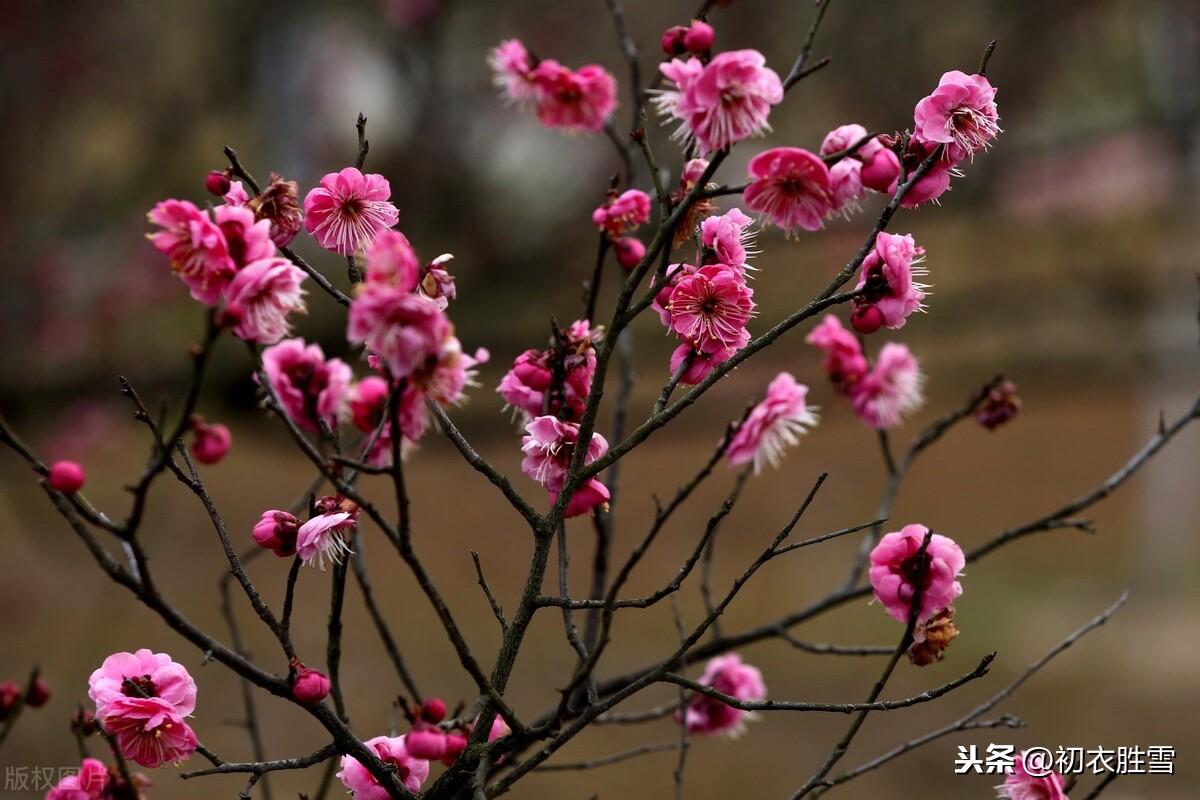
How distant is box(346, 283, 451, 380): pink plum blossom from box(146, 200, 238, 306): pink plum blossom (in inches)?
5.2

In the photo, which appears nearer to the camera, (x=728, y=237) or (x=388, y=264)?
(x=388, y=264)

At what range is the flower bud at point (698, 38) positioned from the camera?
86 cm

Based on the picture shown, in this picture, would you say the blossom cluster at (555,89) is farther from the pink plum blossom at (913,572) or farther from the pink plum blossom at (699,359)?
the pink plum blossom at (913,572)

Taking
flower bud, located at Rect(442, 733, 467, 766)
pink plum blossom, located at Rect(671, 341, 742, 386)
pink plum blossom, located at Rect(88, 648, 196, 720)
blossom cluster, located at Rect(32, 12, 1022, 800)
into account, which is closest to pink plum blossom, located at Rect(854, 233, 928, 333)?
blossom cluster, located at Rect(32, 12, 1022, 800)

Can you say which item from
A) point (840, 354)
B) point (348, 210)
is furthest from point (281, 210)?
point (840, 354)

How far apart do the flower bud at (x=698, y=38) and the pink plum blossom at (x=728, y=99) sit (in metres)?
0.10

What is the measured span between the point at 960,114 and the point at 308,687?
604 mm

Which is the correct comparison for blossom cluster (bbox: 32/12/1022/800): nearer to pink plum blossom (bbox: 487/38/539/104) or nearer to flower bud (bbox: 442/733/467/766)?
flower bud (bbox: 442/733/467/766)

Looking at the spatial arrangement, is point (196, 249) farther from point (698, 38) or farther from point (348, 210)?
point (698, 38)

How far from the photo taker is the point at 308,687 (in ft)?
2.48

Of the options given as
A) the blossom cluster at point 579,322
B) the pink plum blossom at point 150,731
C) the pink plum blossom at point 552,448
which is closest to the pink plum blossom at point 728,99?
the blossom cluster at point 579,322

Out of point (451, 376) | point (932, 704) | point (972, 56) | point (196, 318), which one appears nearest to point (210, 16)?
point (196, 318)

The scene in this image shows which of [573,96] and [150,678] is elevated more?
[573,96]

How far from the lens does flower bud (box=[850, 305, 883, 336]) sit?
86 centimetres
